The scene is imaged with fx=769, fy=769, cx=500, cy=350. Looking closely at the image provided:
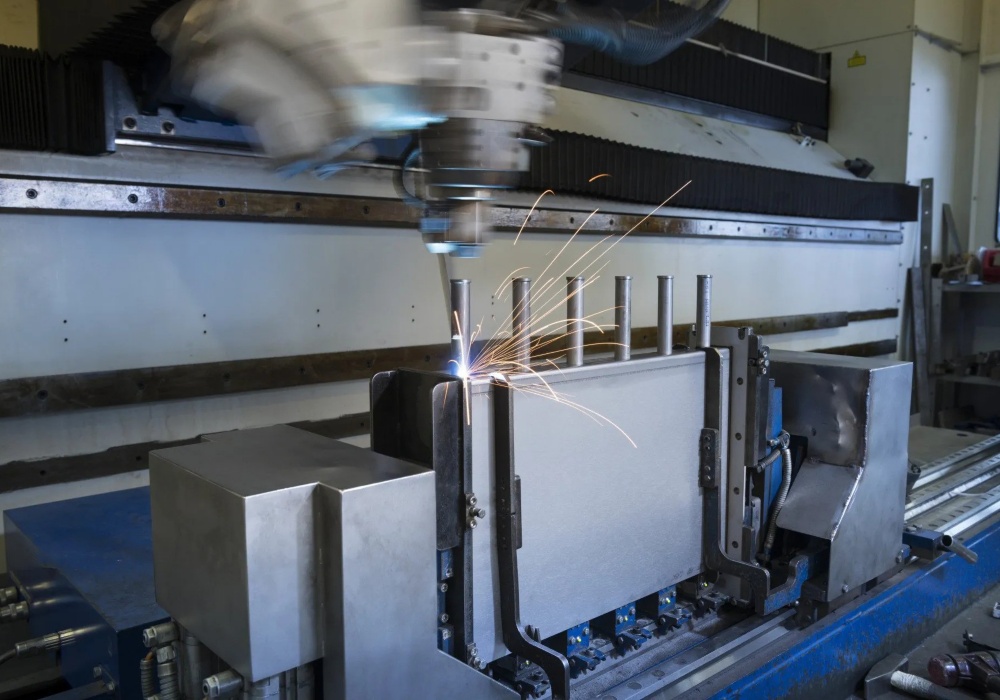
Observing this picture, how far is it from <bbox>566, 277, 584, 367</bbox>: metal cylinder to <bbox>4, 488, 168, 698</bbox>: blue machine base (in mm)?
695

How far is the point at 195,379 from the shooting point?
1.78 m

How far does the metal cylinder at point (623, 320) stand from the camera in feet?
4.10

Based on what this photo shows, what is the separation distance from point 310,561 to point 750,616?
3.45 ft

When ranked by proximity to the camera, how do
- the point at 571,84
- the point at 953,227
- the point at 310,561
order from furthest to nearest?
the point at 953,227, the point at 571,84, the point at 310,561

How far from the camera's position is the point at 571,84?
105 inches

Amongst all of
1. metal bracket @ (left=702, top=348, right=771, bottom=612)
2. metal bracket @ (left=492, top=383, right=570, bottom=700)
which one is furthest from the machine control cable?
metal bracket @ (left=492, top=383, right=570, bottom=700)

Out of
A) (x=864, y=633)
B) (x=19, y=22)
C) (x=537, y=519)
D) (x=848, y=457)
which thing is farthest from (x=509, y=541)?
(x=19, y=22)

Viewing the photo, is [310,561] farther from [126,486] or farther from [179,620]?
[126,486]

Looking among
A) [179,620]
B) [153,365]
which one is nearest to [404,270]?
[153,365]

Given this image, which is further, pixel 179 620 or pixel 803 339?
pixel 803 339

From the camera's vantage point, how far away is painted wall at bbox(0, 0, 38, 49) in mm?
1667

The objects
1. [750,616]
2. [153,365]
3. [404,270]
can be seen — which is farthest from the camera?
[404,270]

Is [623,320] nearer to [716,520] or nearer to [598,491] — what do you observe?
[598,491]

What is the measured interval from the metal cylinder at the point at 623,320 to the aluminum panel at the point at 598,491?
3 centimetres
